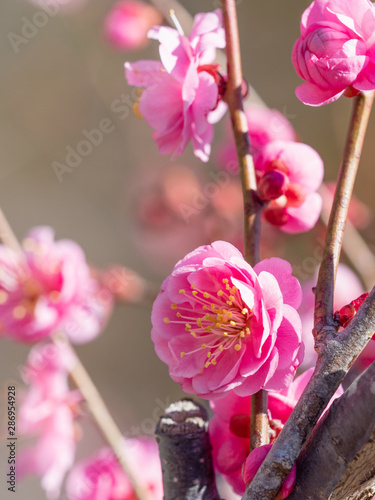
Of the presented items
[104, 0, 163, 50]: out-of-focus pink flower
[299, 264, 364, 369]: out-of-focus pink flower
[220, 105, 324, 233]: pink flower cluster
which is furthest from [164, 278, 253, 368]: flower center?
[104, 0, 163, 50]: out-of-focus pink flower

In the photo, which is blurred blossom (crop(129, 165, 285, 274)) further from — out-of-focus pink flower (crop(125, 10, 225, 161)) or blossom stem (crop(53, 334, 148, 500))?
out-of-focus pink flower (crop(125, 10, 225, 161))

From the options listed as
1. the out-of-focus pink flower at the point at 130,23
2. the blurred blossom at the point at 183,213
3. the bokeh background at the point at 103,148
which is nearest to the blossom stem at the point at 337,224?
the blurred blossom at the point at 183,213

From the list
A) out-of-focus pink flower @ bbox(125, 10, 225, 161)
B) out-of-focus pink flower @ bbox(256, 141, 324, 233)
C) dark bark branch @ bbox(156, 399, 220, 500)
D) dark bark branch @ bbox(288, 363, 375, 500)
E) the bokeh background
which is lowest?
the bokeh background

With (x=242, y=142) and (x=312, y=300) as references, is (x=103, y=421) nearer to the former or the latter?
(x=312, y=300)

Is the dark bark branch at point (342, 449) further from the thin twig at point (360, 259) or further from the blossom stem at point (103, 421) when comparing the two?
the thin twig at point (360, 259)

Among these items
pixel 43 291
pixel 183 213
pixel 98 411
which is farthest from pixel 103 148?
pixel 98 411

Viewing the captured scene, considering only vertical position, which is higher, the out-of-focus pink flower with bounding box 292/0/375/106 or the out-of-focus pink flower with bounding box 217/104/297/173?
the out-of-focus pink flower with bounding box 292/0/375/106

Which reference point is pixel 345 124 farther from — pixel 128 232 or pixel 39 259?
pixel 39 259
